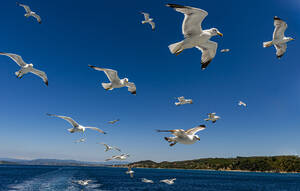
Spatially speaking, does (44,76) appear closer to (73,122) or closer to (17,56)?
(17,56)

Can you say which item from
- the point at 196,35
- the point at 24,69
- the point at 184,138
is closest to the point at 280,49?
the point at 196,35

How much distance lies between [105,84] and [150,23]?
15785mm

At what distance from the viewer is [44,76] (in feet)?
64.9

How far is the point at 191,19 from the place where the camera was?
34.8ft

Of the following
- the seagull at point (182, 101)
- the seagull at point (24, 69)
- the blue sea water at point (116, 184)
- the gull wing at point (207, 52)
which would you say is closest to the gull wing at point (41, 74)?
the seagull at point (24, 69)

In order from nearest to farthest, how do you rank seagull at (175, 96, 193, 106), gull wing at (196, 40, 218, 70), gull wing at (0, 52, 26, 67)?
gull wing at (196, 40, 218, 70)
gull wing at (0, 52, 26, 67)
seagull at (175, 96, 193, 106)

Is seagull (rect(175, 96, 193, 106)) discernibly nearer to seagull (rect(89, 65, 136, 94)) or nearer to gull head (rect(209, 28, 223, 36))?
seagull (rect(89, 65, 136, 94))

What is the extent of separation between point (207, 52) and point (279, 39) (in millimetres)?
6658

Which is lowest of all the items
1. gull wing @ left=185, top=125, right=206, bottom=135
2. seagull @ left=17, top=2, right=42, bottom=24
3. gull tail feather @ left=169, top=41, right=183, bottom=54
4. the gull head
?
gull wing @ left=185, top=125, right=206, bottom=135

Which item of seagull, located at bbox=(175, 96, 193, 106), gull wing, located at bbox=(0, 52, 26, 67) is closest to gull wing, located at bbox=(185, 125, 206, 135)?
gull wing, located at bbox=(0, 52, 26, 67)

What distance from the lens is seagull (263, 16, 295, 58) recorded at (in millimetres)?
15884

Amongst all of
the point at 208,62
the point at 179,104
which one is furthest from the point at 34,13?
the point at 208,62

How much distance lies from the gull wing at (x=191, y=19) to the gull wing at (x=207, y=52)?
1.64 m

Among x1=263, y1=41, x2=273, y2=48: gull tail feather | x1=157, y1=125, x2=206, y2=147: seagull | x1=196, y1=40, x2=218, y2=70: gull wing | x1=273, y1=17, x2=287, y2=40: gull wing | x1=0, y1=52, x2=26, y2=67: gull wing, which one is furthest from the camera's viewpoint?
x1=0, y1=52, x2=26, y2=67: gull wing
